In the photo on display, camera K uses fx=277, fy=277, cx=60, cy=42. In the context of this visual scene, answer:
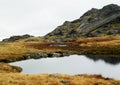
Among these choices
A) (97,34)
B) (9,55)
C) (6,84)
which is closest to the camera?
(6,84)

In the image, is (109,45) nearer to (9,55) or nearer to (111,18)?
(9,55)

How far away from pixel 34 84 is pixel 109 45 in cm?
7186

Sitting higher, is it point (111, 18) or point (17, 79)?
point (111, 18)

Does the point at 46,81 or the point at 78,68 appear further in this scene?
the point at 78,68

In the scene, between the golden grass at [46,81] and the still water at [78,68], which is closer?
the golden grass at [46,81]

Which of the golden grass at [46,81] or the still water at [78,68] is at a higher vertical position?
the golden grass at [46,81]

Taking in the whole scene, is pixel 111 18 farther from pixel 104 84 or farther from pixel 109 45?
pixel 104 84

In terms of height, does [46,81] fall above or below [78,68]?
above

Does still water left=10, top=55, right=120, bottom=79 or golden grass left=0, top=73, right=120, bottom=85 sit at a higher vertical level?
golden grass left=0, top=73, right=120, bottom=85

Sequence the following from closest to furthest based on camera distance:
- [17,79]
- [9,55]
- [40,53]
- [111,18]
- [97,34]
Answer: [17,79]
[9,55]
[40,53]
[97,34]
[111,18]

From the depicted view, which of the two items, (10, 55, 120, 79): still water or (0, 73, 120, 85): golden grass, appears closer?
(0, 73, 120, 85): golden grass

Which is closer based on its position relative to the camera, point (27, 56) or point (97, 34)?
point (27, 56)

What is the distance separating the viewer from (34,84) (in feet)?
113

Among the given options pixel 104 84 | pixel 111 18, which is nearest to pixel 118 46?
pixel 104 84
